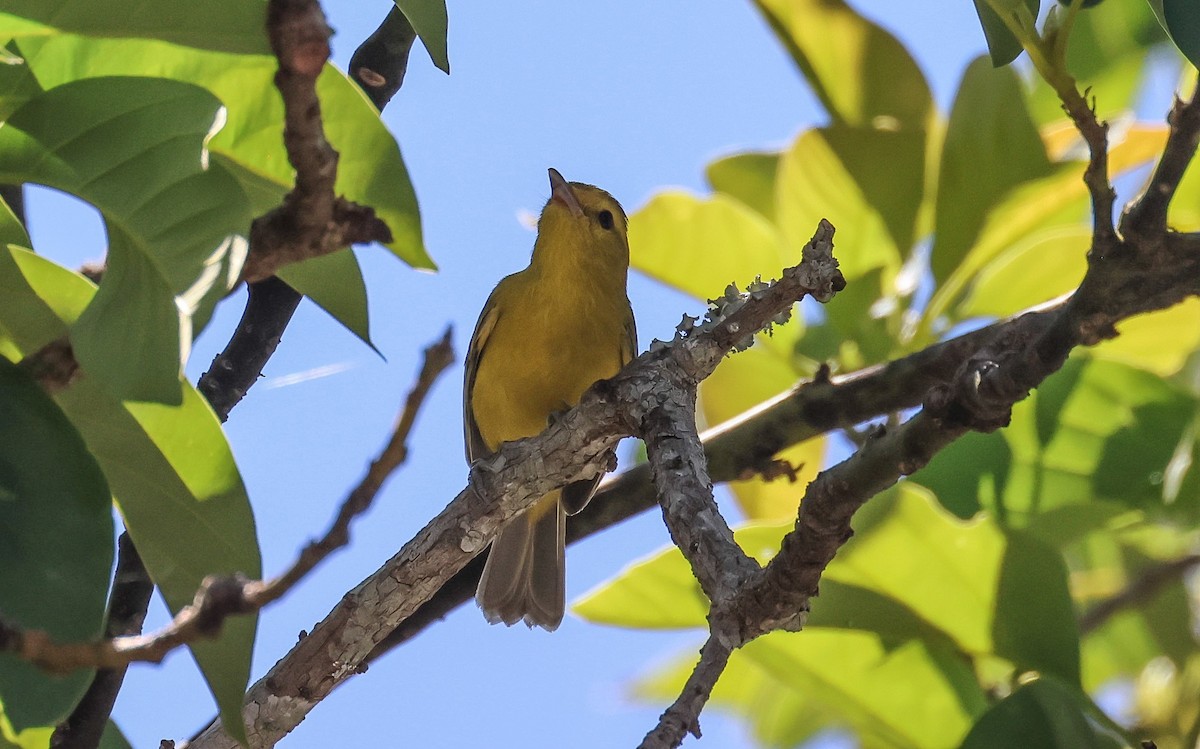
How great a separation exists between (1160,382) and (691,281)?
3.76 feet

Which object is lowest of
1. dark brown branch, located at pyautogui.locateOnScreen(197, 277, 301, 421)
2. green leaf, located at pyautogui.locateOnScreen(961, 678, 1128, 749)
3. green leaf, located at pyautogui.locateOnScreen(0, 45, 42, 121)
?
green leaf, located at pyautogui.locateOnScreen(961, 678, 1128, 749)

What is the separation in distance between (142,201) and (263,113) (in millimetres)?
450

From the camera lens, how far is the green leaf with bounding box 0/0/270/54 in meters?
1.68

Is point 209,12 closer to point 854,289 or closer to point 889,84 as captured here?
point 854,289

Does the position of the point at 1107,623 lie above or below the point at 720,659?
above

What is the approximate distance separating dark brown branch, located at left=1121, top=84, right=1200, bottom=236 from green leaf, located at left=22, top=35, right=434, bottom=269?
1011mm

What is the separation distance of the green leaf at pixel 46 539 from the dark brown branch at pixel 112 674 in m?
0.31

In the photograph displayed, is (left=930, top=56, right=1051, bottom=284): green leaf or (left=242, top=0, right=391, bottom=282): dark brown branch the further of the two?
(left=930, top=56, right=1051, bottom=284): green leaf

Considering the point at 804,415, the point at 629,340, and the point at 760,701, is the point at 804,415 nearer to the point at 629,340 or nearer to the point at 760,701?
the point at 760,701

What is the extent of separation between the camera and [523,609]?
406 cm

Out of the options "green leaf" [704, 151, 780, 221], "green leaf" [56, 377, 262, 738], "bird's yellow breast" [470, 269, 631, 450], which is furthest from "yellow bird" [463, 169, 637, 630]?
"green leaf" [56, 377, 262, 738]

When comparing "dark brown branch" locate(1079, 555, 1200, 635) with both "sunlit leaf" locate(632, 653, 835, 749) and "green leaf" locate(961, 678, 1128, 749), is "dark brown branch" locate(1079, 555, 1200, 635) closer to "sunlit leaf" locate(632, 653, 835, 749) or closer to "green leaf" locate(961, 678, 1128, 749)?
"sunlit leaf" locate(632, 653, 835, 749)

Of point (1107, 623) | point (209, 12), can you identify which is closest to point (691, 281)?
point (1107, 623)

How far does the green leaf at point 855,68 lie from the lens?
327 cm
